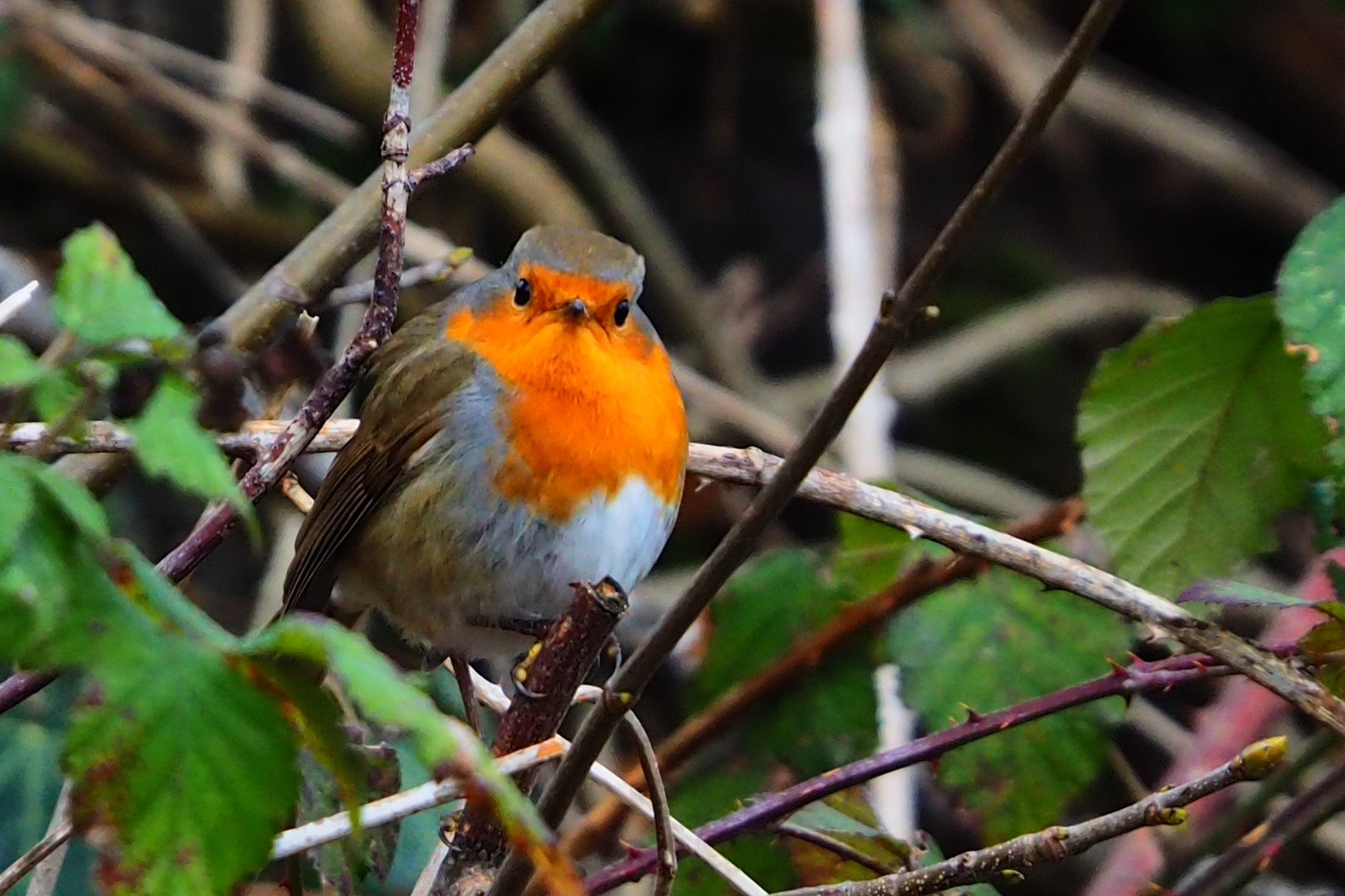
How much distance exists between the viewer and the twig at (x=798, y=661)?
208 cm

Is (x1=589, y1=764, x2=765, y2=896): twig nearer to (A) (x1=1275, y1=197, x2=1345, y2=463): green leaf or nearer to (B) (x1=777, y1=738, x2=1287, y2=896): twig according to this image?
(B) (x1=777, y1=738, x2=1287, y2=896): twig

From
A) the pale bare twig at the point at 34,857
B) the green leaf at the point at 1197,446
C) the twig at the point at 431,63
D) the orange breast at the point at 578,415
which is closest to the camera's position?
the pale bare twig at the point at 34,857

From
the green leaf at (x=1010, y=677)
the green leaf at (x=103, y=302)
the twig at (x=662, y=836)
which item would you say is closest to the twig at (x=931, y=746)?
the twig at (x=662, y=836)

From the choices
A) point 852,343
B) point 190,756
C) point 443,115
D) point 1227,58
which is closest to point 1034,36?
point 1227,58

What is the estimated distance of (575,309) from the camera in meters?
2.11

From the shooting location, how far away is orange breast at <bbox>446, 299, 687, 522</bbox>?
6.65 ft

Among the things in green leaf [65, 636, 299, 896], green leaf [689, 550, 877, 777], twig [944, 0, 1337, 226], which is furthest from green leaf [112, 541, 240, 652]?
twig [944, 0, 1337, 226]

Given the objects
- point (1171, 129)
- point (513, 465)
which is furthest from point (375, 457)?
point (1171, 129)

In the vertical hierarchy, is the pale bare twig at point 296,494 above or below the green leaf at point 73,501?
above

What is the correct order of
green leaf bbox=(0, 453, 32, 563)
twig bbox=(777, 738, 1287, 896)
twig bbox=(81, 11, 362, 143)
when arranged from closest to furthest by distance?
green leaf bbox=(0, 453, 32, 563) → twig bbox=(777, 738, 1287, 896) → twig bbox=(81, 11, 362, 143)

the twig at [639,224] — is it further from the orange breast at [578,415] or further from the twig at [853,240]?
the orange breast at [578,415]

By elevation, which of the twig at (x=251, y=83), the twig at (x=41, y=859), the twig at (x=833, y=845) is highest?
the twig at (x=251, y=83)

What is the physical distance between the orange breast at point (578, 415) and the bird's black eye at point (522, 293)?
2 centimetres

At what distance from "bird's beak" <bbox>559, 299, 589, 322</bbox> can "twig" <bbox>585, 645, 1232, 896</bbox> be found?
77 cm
